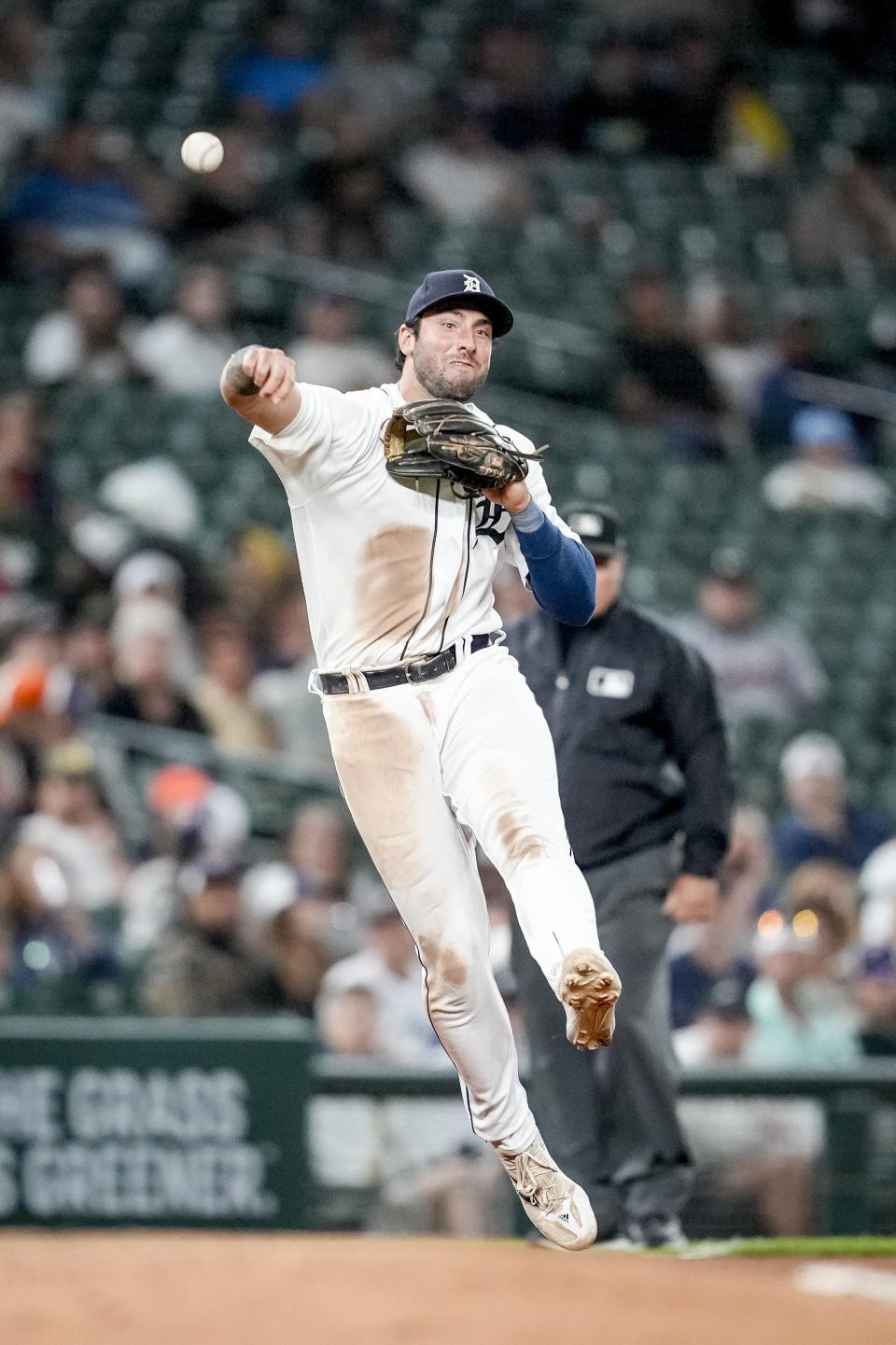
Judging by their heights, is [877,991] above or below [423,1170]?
above

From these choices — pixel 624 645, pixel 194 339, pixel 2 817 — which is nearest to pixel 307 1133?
pixel 2 817

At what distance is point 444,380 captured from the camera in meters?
4.16

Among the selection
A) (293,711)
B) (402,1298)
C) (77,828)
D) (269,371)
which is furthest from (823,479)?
(269,371)

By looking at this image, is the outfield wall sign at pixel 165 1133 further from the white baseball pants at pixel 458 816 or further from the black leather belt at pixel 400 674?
the black leather belt at pixel 400 674

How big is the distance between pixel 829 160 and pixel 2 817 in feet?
24.0

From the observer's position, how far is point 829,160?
1254 cm

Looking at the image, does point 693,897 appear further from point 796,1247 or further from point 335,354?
point 335,354

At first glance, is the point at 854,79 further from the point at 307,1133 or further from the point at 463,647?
the point at 463,647

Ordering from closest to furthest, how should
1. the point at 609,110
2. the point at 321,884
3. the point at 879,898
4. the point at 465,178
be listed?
the point at 321,884
the point at 879,898
the point at 465,178
the point at 609,110

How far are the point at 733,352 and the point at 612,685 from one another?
553 cm

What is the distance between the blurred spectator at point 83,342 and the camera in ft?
31.3

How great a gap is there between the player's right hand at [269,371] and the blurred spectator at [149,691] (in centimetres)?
425

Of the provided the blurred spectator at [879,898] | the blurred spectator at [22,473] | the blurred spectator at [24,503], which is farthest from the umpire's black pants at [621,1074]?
the blurred spectator at [22,473]

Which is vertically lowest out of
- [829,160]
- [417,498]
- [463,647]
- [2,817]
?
[2,817]
